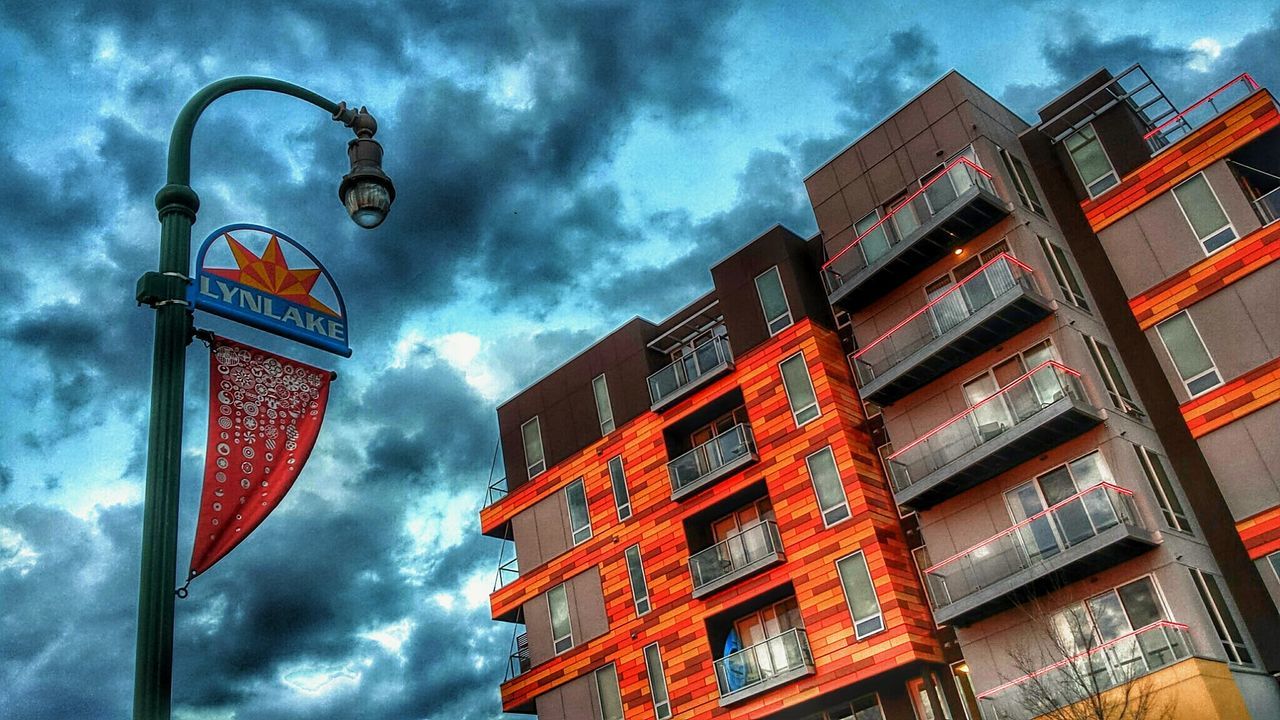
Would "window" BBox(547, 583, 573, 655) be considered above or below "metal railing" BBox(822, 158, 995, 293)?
below

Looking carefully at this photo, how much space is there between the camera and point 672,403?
3906 centimetres

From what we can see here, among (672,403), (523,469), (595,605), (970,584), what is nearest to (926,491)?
(970,584)

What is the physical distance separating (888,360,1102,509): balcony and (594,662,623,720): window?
1233 cm

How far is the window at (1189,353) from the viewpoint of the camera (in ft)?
94.6

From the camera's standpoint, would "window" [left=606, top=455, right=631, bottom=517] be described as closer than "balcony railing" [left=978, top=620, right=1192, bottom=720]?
No

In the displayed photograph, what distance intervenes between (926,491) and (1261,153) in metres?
13.0

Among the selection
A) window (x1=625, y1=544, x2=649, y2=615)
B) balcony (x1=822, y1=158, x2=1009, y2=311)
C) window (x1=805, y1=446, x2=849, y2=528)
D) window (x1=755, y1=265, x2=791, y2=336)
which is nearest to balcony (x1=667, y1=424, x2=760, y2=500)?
window (x1=805, y1=446, x2=849, y2=528)

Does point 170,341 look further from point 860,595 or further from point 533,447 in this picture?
point 533,447

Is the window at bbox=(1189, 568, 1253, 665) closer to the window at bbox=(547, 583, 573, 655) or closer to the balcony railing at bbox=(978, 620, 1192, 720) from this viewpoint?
the balcony railing at bbox=(978, 620, 1192, 720)

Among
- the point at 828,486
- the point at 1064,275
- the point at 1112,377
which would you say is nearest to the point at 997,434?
the point at 1112,377

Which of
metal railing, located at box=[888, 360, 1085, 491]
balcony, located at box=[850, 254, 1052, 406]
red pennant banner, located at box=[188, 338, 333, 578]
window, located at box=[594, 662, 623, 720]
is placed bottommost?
red pennant banner, located at box=[188, 338, 333, 578]

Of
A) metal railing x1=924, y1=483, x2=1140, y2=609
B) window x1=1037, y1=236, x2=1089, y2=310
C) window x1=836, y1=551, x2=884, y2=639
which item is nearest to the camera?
metal railing x1=924, y1=483, x2=1140, y2=609

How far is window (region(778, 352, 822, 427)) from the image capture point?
35062 mm

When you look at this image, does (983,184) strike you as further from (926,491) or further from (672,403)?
(672,403)
